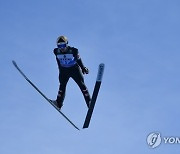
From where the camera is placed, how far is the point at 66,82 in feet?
38.1

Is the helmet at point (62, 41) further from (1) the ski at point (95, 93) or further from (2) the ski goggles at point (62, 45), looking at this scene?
(1) the ski at point (95, 93)

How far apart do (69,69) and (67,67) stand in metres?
0.11

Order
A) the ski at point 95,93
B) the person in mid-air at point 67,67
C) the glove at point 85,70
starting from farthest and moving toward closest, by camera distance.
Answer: the glove at point 85,70, the person in mid-air at point 67,67, the ski at point 95,93

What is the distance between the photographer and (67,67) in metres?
11.2

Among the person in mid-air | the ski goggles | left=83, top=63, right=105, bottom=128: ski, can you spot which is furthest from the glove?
the ski goggles

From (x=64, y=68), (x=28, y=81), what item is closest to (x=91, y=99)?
(x=64, y=68)

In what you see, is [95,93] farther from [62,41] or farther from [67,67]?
[62,41]

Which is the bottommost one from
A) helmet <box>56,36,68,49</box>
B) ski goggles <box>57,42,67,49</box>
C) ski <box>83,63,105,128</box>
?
ski <box>83,63,105,128</box>

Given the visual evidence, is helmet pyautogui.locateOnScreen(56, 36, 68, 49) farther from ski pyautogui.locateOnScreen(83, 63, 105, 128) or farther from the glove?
ski pyautogui.locateOnScreen(83, 63, 105, 128)

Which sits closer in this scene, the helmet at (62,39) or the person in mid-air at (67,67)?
the helmet at (62,39)

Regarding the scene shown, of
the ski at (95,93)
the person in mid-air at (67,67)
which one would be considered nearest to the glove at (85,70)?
the person in mid-air at (67,67)

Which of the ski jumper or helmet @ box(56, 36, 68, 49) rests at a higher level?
helmet @ box(56, 36, 68, 49)

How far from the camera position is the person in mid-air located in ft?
35.1

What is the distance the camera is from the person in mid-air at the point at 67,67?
10.7 m
